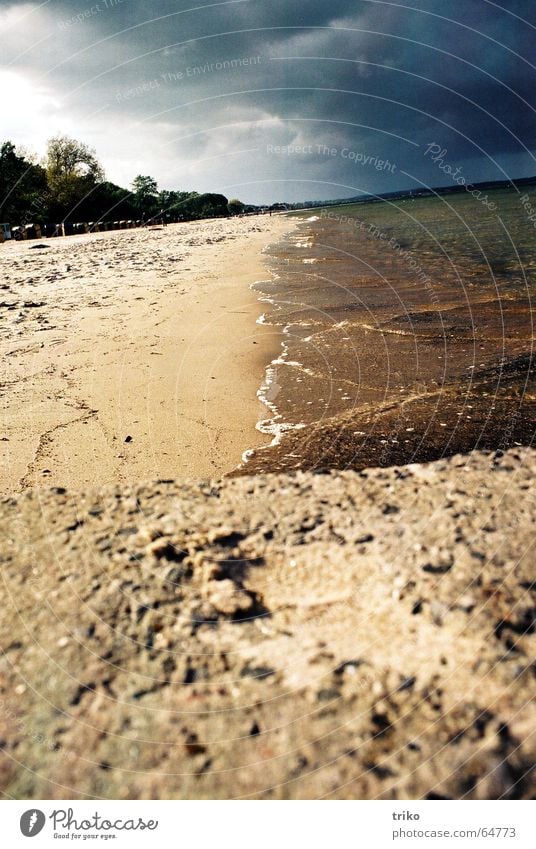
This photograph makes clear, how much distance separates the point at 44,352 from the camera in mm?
6449

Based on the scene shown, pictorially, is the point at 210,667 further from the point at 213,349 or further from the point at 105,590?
the point at 213,349

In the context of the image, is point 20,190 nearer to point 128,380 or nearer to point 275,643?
point 128,380

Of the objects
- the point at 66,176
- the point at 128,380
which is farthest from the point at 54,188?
the point at 128,380

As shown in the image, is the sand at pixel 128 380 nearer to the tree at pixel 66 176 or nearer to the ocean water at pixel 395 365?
the ocean water at pixel 395 365

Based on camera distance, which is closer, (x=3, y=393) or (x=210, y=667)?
(x=210, y=667)

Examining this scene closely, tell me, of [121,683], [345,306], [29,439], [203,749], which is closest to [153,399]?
[29,439]

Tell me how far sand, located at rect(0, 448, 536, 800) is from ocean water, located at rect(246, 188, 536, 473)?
1.07 metres

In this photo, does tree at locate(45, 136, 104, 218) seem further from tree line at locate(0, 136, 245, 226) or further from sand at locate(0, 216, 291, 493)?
sand at locate(0, 216, 291, 493)

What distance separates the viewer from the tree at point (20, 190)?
45.0m

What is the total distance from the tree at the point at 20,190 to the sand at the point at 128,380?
40565 mm

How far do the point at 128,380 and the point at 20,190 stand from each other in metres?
50.8

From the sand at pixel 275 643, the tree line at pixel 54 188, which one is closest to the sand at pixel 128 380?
the sand at pixel 275 643

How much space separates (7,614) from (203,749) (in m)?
1.16

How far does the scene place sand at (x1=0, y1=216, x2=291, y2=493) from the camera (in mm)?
3941
